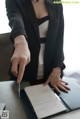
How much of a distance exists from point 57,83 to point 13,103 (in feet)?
0.69

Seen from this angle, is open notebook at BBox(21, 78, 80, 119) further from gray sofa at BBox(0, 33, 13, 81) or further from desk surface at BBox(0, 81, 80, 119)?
gray sofa at BBox(0, 33, 13, 81)

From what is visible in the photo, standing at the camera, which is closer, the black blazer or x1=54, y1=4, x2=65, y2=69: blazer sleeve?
the black blazer

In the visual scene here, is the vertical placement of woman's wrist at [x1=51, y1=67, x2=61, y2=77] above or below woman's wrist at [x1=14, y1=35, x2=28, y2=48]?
below

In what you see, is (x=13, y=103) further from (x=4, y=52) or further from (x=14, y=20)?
(x=4, y=52)

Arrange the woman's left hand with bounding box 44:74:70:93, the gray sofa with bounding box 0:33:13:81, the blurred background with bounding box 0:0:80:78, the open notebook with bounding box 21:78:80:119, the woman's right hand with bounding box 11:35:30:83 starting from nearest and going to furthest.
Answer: the woman's right hand with bounding box 11:35:30:83 → the open notebook with bounding box 21:78:80:119 → the woman's left hand with bounding box 44:74:70:93 → the gray sofa with bounding box 0:33:13:81 → the blurred background with bounding box 0:0:80:78

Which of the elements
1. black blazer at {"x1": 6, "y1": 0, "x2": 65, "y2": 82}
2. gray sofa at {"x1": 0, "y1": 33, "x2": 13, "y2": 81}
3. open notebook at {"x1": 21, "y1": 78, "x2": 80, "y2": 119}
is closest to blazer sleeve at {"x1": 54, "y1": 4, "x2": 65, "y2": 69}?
black blazer at {"x1": 6, "y1": 0, "x2": 65, "y2": 82}

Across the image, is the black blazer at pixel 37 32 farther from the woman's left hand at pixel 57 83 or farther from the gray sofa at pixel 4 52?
the gray sofa at pixel 4 52

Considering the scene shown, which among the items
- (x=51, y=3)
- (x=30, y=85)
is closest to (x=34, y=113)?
(x=30, y=85)

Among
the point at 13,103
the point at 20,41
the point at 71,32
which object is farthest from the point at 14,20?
the point at 71,32

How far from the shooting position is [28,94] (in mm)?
747

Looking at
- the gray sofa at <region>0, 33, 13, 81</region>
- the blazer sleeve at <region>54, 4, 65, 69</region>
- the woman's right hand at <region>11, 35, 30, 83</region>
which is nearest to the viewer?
the woman's right hand at <region>11, 35, 30, 83</region>

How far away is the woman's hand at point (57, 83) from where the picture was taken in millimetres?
796

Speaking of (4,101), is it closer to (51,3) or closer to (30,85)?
(30,85)

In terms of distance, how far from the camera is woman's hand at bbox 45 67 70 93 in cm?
80
